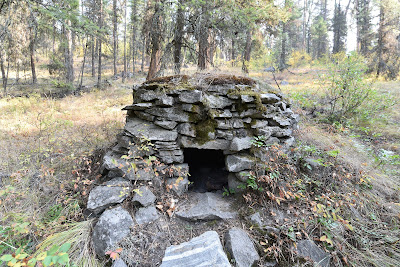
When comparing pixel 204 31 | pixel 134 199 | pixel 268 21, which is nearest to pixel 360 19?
pixel 268 21

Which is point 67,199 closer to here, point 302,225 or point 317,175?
point 302,225

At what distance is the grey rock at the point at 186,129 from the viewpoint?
3357mm

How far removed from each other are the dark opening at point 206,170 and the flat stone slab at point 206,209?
47 cm

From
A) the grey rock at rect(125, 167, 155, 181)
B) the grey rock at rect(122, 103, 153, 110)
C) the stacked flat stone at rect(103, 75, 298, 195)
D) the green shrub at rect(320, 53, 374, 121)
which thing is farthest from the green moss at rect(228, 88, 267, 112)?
the green shrub at rect(320, 53, 374, 121)

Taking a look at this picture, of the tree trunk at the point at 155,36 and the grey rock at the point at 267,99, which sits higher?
the tree trunk at the point at 155,36

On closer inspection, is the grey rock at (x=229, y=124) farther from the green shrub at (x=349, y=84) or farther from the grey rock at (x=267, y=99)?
the green shrub at (x=349, y=84)

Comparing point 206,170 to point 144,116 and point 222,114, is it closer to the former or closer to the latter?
point 222,114

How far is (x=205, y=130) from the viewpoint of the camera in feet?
11.1

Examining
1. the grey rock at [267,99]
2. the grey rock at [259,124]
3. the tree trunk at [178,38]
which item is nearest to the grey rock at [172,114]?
the grey rock at [259,124]

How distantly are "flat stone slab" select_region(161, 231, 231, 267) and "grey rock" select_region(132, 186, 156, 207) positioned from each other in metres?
0.71

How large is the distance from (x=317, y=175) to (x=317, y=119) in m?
3.69

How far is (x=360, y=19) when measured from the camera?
2052 centimetres

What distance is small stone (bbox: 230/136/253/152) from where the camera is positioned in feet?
10.6

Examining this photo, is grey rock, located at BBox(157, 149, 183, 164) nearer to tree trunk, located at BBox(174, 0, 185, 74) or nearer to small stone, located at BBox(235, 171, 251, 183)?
small stone, located at BBox(235, 171, 251, 183)
